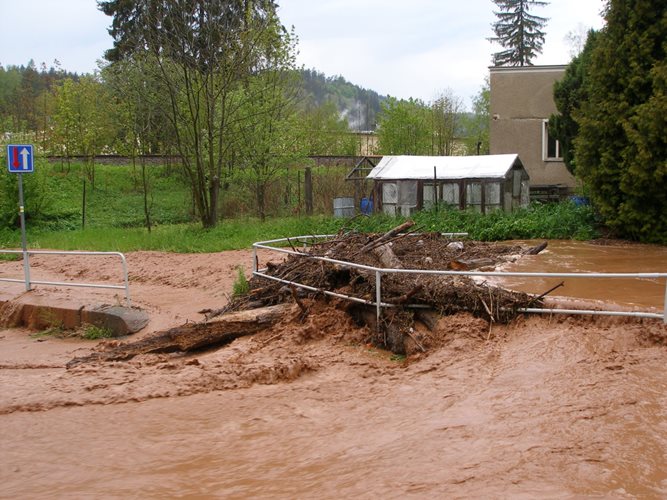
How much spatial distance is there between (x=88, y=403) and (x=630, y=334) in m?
6.05

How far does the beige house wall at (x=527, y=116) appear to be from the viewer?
30281mm

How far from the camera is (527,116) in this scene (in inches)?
1204

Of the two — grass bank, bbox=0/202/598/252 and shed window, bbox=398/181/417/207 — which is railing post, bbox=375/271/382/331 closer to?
grass bank, bbox=0/202/598/252

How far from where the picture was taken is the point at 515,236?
1931 cm

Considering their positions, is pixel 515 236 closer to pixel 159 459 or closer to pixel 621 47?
pixel 621 47

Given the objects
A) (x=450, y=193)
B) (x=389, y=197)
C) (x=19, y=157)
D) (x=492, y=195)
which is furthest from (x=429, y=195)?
(x=19, y=157)

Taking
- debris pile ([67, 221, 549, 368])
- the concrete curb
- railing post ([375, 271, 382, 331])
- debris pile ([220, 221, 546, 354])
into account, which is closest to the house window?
debris pile ([220, 221, 546, 354])

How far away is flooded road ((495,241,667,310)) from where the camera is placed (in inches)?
375

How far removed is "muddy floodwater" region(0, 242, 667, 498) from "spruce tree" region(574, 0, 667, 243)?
24.6ft

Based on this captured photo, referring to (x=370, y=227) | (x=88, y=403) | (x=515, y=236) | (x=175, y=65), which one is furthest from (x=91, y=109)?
(x=88, y=403)

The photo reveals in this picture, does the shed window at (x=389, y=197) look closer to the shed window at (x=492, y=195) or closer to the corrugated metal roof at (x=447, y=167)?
the corrugated metal roof at (x=447, y=167)

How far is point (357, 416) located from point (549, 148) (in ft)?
86.0

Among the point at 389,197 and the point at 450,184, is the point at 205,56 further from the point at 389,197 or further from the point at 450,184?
the point at 450,184

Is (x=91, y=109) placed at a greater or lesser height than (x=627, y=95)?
greater
